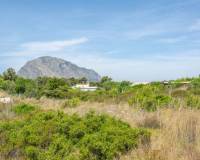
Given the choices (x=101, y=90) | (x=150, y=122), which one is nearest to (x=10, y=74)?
(x=101, y=90)

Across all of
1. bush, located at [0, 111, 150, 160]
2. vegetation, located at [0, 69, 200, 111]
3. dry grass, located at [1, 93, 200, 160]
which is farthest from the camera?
vegetation, located at [0, 69, 200, 111]

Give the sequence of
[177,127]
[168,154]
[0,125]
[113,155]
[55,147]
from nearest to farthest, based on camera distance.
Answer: [168,154] → [113,155] → [55,147] → [177,127] → [0,125]

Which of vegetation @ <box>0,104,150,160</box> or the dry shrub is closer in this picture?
vegetation @ <box>0,104,150,160</box>

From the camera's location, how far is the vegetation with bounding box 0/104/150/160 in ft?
21.5

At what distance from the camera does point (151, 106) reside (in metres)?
13.6

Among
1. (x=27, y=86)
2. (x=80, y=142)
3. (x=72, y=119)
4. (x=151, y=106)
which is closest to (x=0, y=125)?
(x=72, y=119)

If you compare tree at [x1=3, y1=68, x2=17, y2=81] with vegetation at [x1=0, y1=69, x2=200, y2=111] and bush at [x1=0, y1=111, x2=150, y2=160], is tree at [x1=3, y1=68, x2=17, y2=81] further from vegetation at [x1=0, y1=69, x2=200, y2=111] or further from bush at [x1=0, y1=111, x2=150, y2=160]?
bush at [x1=0, y1=111, x2=150, y2=160]

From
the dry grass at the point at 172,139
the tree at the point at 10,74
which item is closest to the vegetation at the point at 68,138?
the dry grass at the point at 172,139

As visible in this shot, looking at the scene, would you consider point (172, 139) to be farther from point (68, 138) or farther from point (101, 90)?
point (101, 90)

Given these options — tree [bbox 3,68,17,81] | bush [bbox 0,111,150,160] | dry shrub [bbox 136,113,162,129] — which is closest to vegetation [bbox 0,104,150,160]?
bush [bbox 0,111,150,160]

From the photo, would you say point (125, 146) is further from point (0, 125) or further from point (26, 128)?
point (0, 125)

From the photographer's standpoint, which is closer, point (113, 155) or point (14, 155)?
point (113, 155)

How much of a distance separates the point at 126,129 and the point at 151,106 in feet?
21.5

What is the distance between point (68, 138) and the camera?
24.5ft
